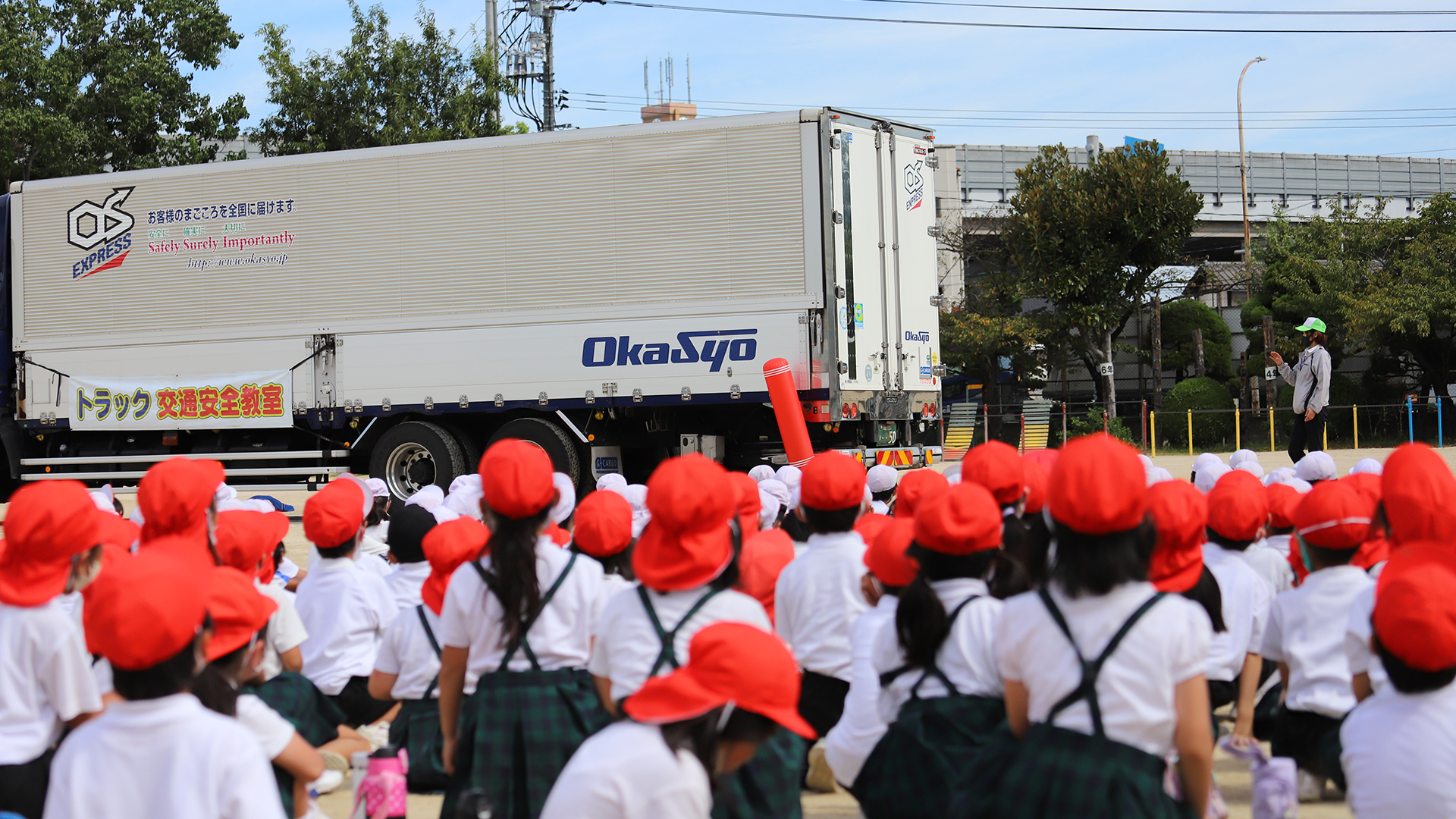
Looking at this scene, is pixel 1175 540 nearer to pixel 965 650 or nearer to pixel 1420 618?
pixel 965 650

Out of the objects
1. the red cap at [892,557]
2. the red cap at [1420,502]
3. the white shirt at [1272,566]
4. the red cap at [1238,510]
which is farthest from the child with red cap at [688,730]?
the white shirt at [1272,566]

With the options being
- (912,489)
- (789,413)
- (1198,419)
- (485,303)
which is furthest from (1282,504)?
(1198,419)

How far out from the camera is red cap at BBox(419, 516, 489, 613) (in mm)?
4211

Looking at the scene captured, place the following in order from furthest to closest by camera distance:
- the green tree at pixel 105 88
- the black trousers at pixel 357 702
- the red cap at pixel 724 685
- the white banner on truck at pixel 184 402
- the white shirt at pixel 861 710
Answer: the green tree at pixel 105 88, the white banner on truck at pixel 184 402, the black trousers at pixel 357 702, the white shirt at pixel 861 710, the red cap at pixel 724 685

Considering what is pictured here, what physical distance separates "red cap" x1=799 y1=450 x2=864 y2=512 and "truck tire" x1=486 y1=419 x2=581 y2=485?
748 centimetres

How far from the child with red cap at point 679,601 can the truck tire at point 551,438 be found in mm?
8620

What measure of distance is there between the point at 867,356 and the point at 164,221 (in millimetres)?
7349

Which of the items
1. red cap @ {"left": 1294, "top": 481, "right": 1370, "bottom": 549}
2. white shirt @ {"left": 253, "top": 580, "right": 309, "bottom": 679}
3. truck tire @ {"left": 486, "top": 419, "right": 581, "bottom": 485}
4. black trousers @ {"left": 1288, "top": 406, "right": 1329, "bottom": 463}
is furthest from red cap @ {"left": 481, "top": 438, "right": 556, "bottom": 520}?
black trousers @ {"left": 1288, "top": 406, "right": 1329, "bottom": 463}

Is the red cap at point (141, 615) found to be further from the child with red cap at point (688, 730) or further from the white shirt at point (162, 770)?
the child with red cap at point (688, 730)

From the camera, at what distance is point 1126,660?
8.23 feet

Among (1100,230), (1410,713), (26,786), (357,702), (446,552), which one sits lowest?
(357,702)

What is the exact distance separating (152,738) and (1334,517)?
3.51m

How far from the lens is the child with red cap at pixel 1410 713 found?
247 cm

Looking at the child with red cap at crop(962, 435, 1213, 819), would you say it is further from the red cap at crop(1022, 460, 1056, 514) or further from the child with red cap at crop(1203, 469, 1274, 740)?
the child with red cap at crop(1203, 469, 1274, 740)
